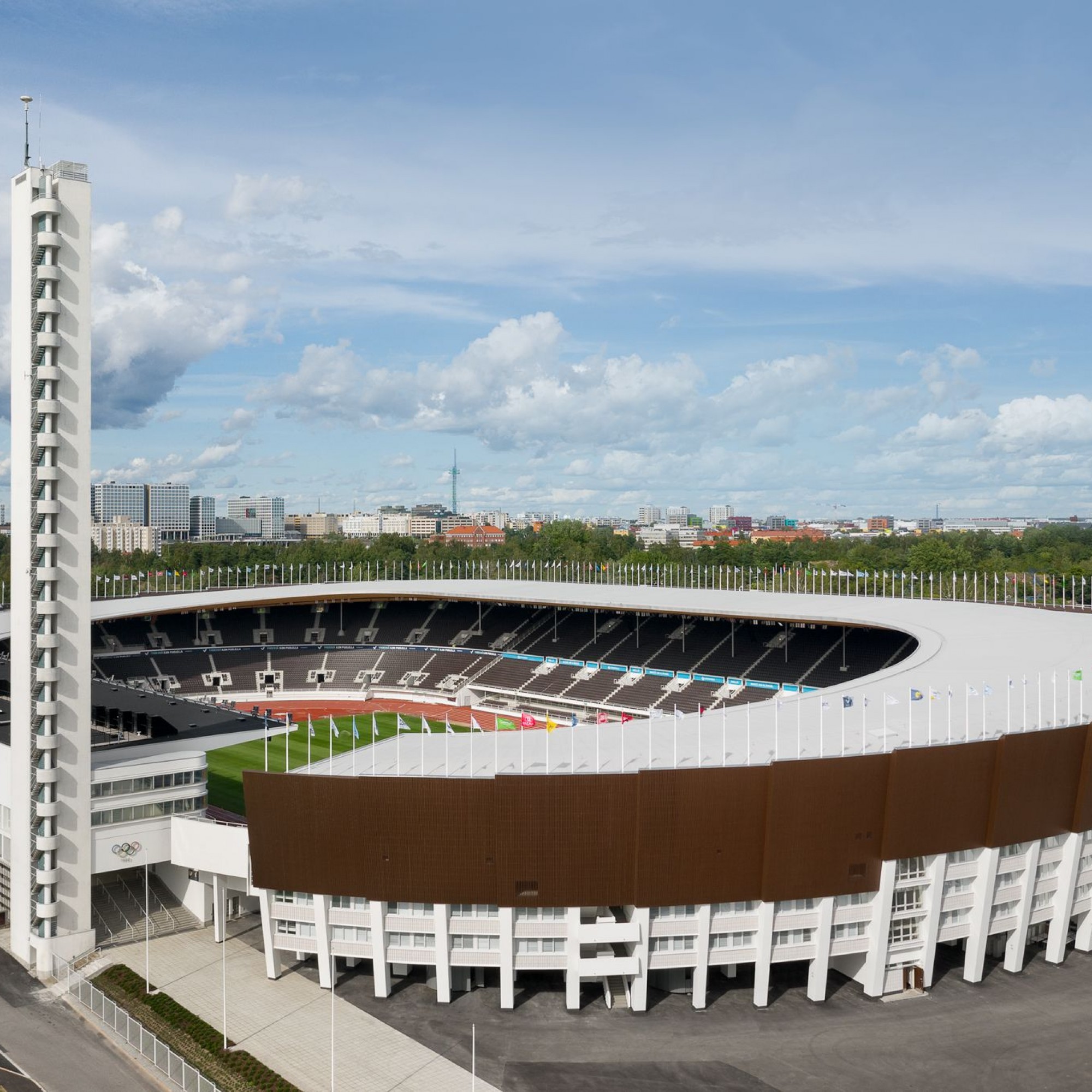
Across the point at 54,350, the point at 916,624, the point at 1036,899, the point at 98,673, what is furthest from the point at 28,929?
the point at 916,624

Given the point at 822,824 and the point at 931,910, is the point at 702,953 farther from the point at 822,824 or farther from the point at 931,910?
the point at 931,910

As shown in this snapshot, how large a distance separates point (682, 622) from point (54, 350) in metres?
64.8

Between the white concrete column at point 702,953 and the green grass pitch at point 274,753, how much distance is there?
50.7ft

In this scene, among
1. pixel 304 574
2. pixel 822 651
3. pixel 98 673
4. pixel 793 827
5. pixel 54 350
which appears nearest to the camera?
pixel 793 827

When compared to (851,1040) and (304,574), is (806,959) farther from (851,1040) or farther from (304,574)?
(304,574)

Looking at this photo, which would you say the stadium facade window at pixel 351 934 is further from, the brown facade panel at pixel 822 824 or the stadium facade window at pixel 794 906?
the stadium facade window at pixel 794 906

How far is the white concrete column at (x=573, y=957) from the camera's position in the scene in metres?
38.7

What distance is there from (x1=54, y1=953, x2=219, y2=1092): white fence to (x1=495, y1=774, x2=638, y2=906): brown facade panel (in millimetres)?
11800

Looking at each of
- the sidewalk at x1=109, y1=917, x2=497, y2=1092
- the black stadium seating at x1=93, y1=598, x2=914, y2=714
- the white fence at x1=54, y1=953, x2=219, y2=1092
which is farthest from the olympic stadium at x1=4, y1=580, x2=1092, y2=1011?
the black stadium seating at x1=93, y1=598, x2=914, y2=714

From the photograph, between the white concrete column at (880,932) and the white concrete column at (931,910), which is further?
the white concrete column at (931,910)

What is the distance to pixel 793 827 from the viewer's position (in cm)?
3869

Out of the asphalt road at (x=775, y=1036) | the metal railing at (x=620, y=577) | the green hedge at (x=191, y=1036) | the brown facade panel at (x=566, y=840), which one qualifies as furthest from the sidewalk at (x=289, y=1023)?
the metal railing at (x=620, y=577)

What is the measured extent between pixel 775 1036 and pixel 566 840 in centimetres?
1019

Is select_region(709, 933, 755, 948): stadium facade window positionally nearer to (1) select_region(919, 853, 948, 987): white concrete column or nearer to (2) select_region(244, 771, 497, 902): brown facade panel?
(1) select_region(919, 853, 948, 987): white concrete column
